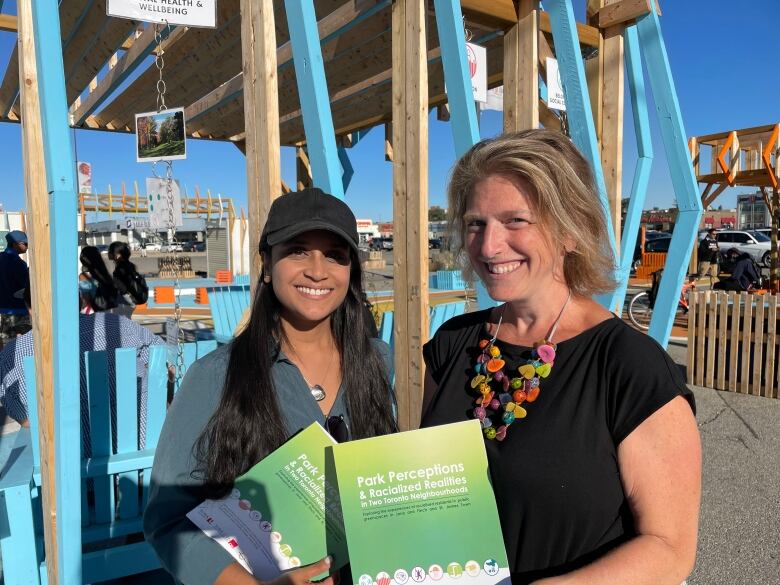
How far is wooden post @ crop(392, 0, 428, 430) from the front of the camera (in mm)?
3506

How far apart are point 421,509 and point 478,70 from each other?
3.86 m

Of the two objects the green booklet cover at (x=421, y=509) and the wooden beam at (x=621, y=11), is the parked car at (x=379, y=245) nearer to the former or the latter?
the wooden beam at (x=621, y=11)

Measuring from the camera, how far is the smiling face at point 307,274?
157cm

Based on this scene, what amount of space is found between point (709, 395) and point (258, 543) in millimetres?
6644

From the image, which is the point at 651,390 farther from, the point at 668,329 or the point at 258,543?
the point at 668,329

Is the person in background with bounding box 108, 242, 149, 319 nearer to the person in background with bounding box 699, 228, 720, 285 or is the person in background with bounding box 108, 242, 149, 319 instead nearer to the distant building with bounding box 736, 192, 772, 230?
the person in background with bounding box 699, 228, 720, 285

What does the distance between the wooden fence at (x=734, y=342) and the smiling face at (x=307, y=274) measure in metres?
6.48

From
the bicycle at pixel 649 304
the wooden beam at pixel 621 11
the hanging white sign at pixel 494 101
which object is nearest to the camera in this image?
the wooden beam at pixel 621 11

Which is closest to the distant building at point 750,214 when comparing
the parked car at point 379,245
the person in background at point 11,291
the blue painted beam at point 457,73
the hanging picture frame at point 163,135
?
the parked car at point 379,245

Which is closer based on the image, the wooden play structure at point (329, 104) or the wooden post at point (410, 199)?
the wooden play structure at point (329, 104)

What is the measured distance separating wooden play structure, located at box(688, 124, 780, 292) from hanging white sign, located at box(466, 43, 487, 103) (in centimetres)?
856

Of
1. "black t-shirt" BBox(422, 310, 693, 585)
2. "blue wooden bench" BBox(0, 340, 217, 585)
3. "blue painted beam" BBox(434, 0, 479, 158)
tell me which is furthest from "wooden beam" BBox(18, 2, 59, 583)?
"blue painted beam" BBox(434, 0, 479, 158)

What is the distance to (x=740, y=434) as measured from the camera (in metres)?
5.17

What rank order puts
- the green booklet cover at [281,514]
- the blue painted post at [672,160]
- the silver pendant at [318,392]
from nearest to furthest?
the green booklet cover at [281,514] < the silver pendant at [318,392] < the blue painted post at [672,160]
